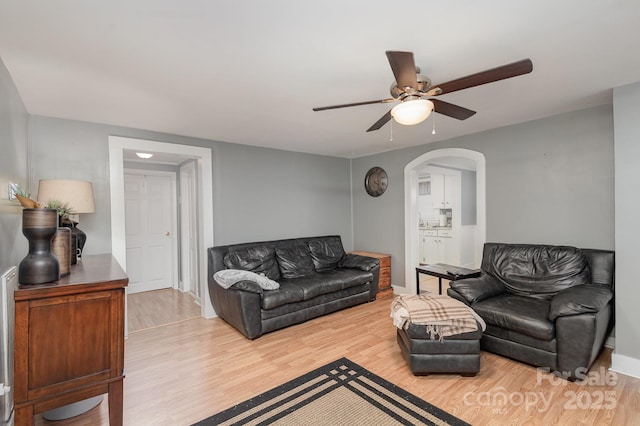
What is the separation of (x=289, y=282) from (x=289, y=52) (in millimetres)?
2779

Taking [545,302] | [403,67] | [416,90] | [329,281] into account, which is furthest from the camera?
[329,281]

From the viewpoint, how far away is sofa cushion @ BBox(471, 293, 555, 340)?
2.44 meters

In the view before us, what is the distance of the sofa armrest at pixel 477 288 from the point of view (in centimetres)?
294

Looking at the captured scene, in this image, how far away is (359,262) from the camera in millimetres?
4594

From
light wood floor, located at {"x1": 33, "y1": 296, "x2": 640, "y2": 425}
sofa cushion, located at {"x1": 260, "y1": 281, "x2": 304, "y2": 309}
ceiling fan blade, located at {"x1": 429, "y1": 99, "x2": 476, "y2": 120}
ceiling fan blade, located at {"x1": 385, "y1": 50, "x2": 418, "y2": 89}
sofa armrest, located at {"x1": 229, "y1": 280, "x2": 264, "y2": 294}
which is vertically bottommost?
light wood floor, located at {"x1": 33, "y1": 296, "x2": 640, "y2": 425}

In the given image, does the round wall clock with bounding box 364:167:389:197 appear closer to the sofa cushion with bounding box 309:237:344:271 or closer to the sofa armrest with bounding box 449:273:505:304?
the sofa cushion with bounding box 309:237:344:271

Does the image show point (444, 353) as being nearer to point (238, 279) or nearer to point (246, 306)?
point (246, 306)

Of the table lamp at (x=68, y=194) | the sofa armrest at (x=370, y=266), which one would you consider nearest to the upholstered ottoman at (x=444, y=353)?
the sofa armrest at (x=370, y=266)

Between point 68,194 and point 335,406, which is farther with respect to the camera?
point 68,194

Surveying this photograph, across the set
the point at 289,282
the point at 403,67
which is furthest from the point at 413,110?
the point at 289,282

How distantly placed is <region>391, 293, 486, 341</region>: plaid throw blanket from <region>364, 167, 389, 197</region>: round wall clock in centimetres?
274

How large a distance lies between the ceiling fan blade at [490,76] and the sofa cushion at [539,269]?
229cm

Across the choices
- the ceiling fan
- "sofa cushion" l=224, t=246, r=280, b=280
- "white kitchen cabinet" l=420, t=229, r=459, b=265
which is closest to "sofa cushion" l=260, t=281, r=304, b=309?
"sofa cushion" l=224, t=246, r=280, b=280

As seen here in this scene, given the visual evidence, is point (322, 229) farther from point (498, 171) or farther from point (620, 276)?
point (620, 276)
